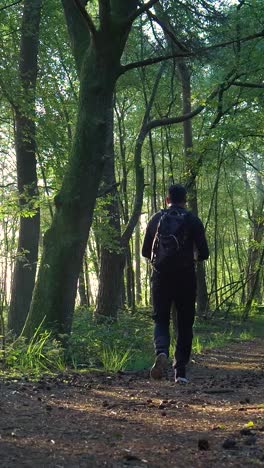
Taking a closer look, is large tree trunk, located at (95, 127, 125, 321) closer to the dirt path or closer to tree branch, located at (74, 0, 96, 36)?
tree branch, located at (74, 0, 96, 36)

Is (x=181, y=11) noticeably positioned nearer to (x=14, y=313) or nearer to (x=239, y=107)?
(x=239, y=107)

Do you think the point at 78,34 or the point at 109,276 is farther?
the point at 109,276

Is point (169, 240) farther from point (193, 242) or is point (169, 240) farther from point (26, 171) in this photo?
point (26, 171)

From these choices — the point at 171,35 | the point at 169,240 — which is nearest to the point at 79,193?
the point at 169,240

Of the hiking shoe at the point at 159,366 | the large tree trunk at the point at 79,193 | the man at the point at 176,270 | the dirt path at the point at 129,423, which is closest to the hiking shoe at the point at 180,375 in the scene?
the man at the point at 176,270

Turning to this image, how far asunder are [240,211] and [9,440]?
3093 cm

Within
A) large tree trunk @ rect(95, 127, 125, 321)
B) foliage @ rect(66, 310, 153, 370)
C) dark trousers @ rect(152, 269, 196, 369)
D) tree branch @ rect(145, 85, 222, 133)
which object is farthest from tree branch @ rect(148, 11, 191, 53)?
foliage @ rect(66, 310, 153, 370)

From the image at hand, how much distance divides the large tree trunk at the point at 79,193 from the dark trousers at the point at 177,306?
1.89 metres

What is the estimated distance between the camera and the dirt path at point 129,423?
265 cm

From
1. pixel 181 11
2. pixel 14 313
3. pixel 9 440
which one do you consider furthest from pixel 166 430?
pixel 14 313

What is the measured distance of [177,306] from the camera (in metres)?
5.76

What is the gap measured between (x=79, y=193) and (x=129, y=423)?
4.09 m

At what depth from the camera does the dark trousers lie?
5.60 meters

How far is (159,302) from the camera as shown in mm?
5699
